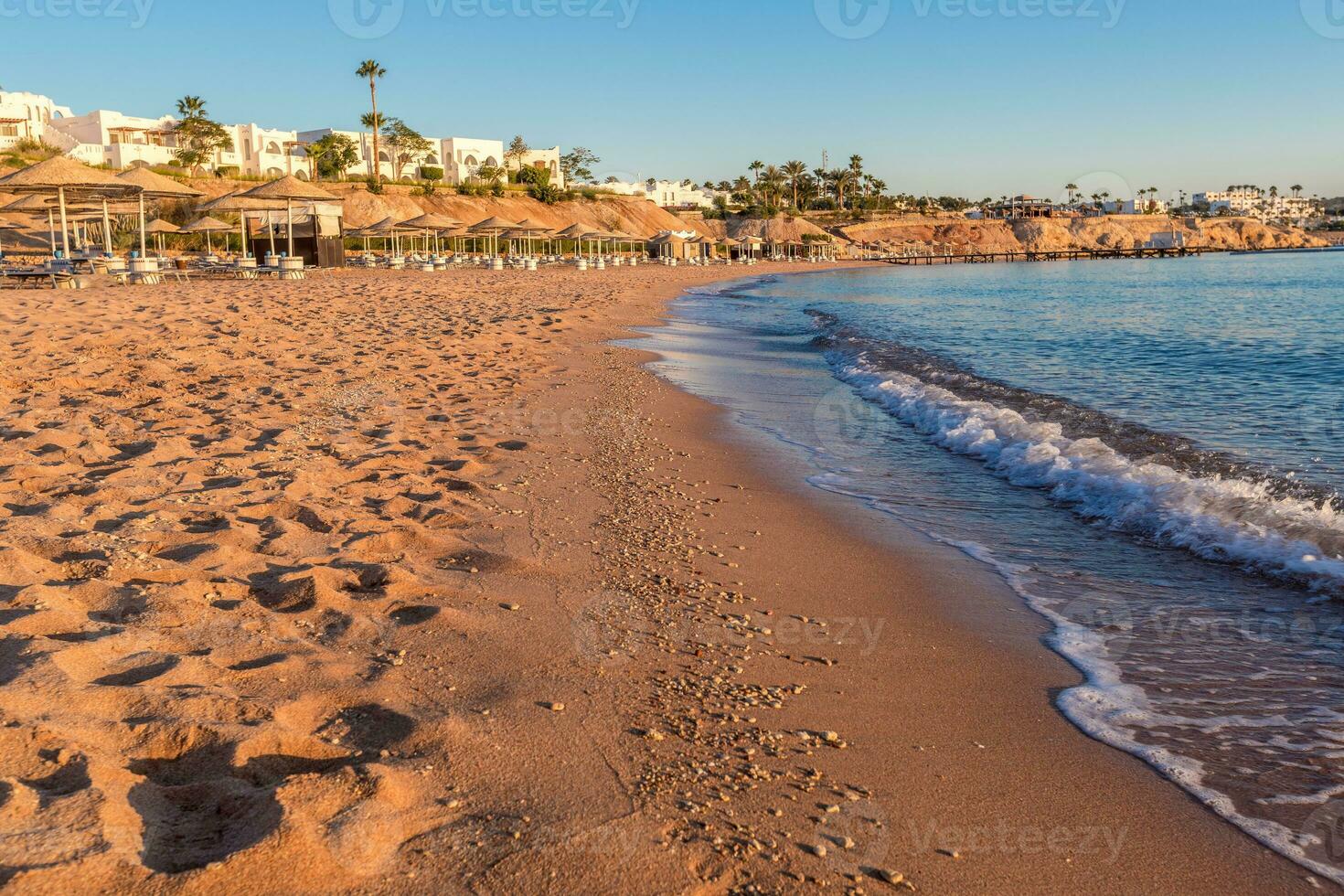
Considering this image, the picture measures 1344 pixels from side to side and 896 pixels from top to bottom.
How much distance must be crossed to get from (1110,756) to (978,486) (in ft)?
14.0

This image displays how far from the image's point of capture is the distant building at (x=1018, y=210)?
142125 millimetres

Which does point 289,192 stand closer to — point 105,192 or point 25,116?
point 105,192

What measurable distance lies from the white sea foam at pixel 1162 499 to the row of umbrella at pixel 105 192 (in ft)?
68.2

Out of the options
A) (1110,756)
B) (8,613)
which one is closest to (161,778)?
(8,613)

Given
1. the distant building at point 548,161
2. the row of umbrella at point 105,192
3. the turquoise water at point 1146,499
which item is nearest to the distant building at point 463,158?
the distant building at point 548,161

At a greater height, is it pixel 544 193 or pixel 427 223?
pixel 544 193

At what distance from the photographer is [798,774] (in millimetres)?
2814

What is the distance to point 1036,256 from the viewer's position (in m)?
123

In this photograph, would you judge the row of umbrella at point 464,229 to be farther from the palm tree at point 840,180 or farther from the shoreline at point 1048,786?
the palm tree at point 840,180

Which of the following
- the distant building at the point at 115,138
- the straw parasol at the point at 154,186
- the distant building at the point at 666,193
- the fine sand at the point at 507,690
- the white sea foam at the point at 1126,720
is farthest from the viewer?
the distant building at the point at 666,193

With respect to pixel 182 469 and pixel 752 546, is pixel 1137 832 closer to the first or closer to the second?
pixel 752 546

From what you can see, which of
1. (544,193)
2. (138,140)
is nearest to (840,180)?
(544,193)

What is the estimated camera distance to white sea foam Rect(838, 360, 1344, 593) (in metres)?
5.34

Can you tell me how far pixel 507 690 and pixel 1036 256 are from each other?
434ft
